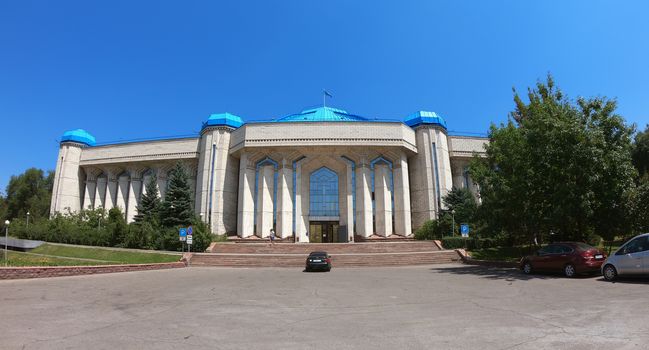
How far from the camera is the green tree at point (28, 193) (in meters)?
61.0

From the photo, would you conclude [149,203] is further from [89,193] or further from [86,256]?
[89,193]

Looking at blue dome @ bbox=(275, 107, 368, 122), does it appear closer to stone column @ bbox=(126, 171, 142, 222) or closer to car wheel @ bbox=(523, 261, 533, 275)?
stone column @ bbox=(126, 171, 142, 222)

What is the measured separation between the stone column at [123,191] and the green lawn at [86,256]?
15405 mm

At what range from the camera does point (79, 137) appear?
49.7 meters

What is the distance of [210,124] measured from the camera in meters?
43.2

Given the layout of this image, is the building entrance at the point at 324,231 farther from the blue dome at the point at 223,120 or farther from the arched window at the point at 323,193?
the blue dome at the point at 223,120

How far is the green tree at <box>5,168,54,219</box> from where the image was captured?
61.0 meters

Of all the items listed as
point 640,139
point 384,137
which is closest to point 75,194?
point 384,137

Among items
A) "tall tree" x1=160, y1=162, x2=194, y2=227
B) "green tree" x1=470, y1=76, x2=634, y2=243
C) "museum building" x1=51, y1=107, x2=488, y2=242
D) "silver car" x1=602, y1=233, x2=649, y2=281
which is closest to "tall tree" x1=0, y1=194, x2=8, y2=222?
"museum building" x1=51, y1=107, x2=488, y2=242

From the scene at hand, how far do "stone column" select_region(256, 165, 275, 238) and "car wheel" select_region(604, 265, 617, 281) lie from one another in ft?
101

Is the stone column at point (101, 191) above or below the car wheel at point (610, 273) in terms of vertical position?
above

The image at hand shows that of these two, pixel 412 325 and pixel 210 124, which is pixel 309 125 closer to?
pixel 210 124

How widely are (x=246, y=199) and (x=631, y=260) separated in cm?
3321

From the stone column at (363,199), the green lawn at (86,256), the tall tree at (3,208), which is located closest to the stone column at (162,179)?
the green lawn at (86,256)
